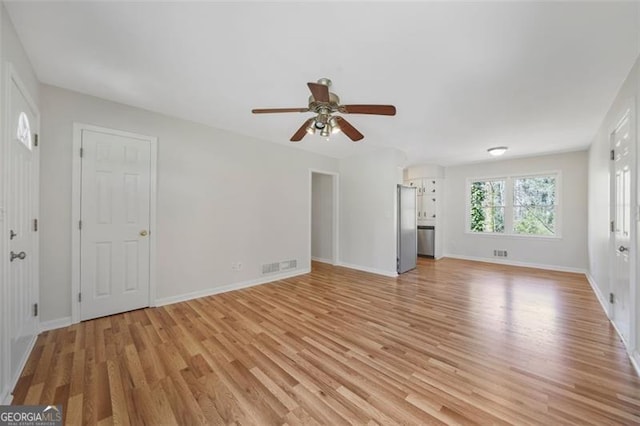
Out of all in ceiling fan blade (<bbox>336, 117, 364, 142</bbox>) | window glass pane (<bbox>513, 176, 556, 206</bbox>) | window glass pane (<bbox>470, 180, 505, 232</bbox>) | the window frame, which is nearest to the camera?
ceiling fan blade (<bbox>336, 117, 364, 142</bbox>)

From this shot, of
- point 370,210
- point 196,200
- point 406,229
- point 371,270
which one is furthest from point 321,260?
point 196,200

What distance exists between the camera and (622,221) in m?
2.44

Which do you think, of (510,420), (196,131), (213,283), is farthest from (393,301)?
(196,131)

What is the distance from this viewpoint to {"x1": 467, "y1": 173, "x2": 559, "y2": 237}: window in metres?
5.44

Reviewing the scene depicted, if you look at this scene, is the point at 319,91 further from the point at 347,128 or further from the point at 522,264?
the point at 522,264

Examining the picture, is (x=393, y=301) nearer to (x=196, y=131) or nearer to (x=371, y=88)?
(x=371, y=88)

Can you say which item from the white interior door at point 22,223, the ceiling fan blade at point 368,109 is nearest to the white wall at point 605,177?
the ceiling fan blade at point 368,109

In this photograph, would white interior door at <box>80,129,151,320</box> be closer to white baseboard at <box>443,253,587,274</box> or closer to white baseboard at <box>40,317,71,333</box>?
white baseboard at <box>40,317,71,333</box>

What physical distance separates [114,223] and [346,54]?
3.13 m

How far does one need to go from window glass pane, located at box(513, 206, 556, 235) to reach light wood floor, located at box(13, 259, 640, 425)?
247 cm

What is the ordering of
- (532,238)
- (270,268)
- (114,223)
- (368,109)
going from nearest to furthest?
(368,109) → (114,223) → (270,268) → (532,238)

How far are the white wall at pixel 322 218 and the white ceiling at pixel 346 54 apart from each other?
115 inches

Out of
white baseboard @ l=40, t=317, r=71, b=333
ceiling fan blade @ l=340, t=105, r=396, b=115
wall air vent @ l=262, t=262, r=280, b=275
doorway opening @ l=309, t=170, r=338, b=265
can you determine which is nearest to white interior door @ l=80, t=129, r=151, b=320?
white baseboard @ l=40, t=317, r=71, b=333

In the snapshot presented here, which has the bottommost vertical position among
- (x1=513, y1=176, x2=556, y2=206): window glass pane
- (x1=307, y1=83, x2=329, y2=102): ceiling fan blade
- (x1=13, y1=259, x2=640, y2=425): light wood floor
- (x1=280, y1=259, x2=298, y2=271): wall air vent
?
(x1=13, y1=259, x2=640, y2=425): light wood floor
